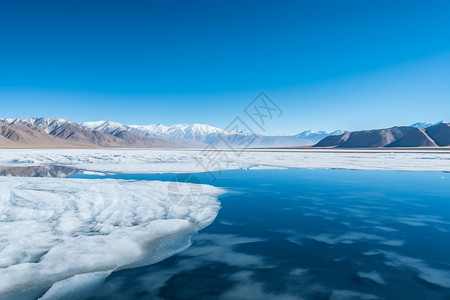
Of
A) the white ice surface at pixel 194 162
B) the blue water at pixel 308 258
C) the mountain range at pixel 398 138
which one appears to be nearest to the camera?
the blue water at pixel 308 258

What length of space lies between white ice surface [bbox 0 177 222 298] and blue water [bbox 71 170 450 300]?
75cm

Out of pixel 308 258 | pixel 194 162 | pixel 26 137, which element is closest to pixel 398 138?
pixel 194 162

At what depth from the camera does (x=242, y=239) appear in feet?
20.5

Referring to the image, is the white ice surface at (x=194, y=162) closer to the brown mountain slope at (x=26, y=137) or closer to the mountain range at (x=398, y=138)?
the mountain range at (x=398, y=138)

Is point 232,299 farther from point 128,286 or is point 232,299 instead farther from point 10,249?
point 10,249

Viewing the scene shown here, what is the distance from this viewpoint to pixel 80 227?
660 centimetres

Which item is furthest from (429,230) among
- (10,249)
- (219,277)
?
(10,249)

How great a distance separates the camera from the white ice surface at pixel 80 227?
466cm

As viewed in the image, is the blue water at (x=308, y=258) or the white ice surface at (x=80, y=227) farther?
the white ice surface at (x=80, y=227)

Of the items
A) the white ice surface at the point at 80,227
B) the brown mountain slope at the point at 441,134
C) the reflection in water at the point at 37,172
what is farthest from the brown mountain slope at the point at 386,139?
the white ice surface at the point at 80,227

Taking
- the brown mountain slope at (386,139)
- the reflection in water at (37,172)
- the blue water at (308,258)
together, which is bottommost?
the blue water at (308,258)

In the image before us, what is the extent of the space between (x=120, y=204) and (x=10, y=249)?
368cm

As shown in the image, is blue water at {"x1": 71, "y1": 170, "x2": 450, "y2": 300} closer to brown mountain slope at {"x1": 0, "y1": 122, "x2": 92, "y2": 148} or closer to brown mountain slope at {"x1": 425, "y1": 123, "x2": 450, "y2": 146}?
brown mountain slope at {"x1": 425, "y1": 123, "x2": 450, "y2": 146}

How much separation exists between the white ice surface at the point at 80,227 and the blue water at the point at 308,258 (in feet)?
2.47
